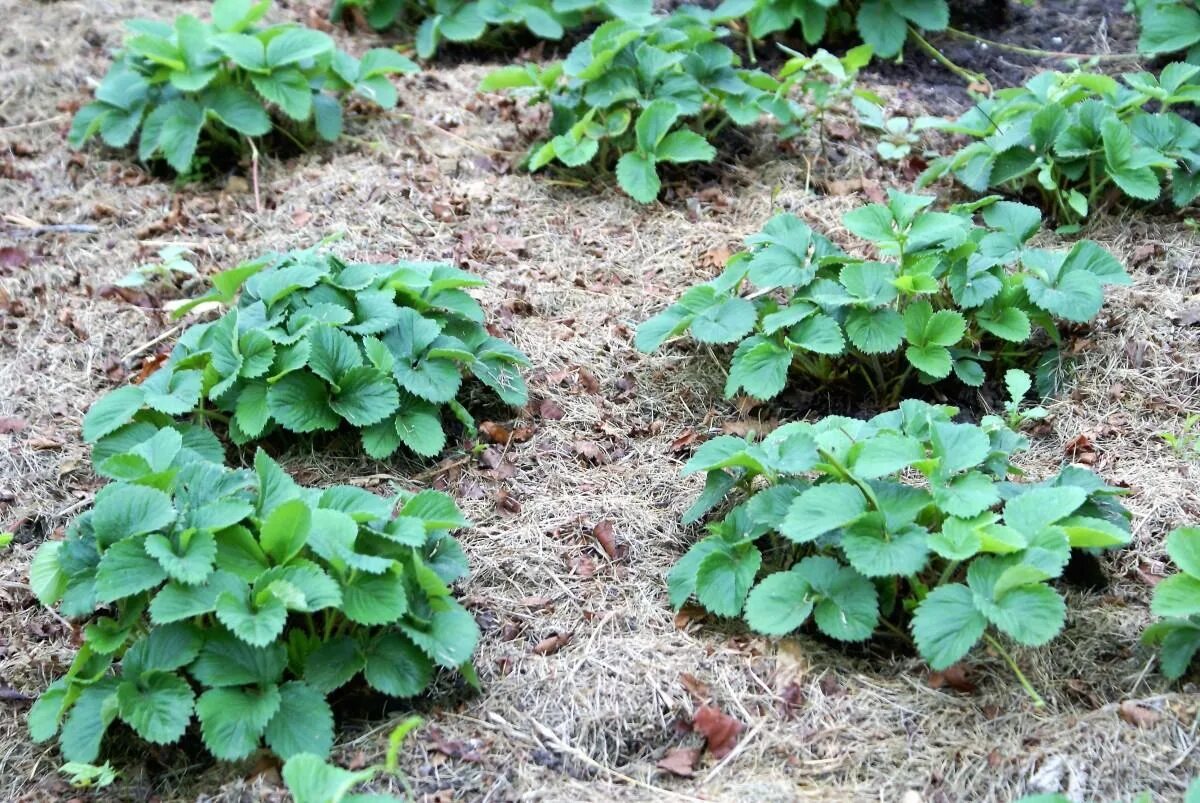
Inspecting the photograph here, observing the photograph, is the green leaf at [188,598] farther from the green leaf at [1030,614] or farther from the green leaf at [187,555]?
the green leaf at [1030,614]

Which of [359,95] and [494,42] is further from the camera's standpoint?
[494,42]

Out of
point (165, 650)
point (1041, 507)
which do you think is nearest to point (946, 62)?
point (1041, 507)

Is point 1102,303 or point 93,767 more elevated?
point 1102,303

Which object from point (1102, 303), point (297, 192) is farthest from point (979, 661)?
point (297, 192)

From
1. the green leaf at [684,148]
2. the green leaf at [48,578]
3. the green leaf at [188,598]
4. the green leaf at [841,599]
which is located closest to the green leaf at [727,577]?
the green leaf at [841,599]

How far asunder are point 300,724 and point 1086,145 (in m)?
2.83

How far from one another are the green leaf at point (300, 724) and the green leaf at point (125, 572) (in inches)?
13.2

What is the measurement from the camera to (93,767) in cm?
215

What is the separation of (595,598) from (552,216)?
166cm

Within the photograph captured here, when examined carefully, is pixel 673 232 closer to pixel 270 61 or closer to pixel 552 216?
pixel 552 216

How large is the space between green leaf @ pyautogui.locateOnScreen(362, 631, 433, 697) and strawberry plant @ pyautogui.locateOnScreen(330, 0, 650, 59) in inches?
110

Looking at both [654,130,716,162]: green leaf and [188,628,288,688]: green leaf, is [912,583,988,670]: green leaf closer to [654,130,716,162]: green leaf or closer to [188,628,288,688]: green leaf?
[188,628,288,688]: green leaf

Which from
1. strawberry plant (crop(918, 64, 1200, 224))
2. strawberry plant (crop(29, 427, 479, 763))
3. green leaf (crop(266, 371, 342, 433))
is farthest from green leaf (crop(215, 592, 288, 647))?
strawberry plant (crop(918, 64, 1200, 224))

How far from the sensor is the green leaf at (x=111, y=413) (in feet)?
8.84
